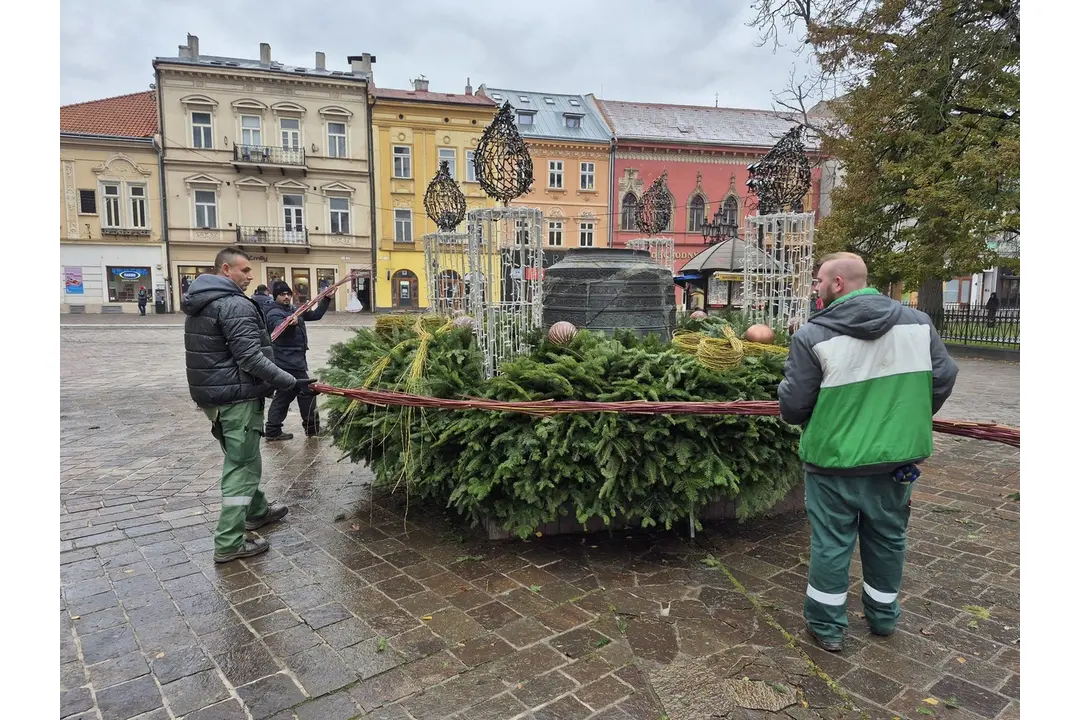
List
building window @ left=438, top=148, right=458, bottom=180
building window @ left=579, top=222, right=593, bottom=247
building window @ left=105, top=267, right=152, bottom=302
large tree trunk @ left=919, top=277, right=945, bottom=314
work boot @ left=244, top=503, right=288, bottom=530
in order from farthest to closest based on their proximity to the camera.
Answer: building window @ left=579, top=222, right=593, bottom=247, building window @ left=438, top=148, right=458, bottom=180, building window @ left=105, top=267, right=152, bottom=302, large tree trunk @ left=919, top=277, right=945, bottom=314, work boot @ left=244, top=503, right=288, bottom=530

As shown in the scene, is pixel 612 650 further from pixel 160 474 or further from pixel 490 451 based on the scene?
pixel 160 474

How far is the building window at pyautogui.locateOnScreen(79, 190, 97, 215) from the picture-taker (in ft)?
101

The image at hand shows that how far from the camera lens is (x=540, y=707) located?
8.41 ft

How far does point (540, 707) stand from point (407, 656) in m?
0.71

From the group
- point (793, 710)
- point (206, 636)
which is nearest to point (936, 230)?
point (793, 710)

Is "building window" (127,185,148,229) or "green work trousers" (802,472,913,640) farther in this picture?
"building window" (127,185,148,229)

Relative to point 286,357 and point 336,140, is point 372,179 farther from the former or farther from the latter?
point 286,357

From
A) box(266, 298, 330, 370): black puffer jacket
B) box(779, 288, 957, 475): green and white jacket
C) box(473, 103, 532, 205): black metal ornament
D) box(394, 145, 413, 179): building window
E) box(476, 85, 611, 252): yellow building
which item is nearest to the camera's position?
box(779, 288, 957, 475): green and white jacket

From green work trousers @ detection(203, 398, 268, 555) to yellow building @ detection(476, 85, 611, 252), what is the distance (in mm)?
32600

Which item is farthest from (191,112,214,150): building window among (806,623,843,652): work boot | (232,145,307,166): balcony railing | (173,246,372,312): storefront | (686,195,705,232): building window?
(806,623,843,652): work boot

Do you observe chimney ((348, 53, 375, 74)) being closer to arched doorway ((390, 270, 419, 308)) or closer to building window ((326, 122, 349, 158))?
building window ((326, 122, 349, 158))

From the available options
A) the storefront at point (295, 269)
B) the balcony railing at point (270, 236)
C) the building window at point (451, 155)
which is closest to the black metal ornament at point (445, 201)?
the storefront at point (295, 269)

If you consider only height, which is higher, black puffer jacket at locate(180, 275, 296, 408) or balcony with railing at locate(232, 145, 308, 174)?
balcony with railing at locate(232, 145, 308, 174)

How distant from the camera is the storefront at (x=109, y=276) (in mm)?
31156
